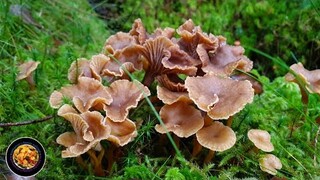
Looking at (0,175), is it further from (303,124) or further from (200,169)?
(303,124)

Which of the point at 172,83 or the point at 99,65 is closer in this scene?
the point at 172,83

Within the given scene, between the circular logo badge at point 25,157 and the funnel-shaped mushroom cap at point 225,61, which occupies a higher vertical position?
the funnel-shaped mushroom cap at point 225,61

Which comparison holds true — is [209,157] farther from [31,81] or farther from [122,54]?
[31,81]

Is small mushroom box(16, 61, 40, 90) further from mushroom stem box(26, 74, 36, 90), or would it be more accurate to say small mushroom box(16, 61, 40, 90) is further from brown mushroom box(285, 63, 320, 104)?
brown mushroom box(285, 63, 320, 104)

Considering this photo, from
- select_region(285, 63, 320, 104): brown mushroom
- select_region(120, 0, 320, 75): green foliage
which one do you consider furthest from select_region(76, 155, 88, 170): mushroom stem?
select_region(120, 0, 320, 75): green foliage

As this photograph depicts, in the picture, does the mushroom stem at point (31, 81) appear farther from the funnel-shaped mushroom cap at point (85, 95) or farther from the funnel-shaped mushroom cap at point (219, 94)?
the funnel-shaped mushroom cap at point (219, 94)

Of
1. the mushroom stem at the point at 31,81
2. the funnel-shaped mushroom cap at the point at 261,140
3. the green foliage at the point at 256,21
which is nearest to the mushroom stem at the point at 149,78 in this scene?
the funnel-shaped mushroom cap at the point at 261,140

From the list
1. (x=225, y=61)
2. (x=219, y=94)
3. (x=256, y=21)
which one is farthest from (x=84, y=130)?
(x=256, y=21)
